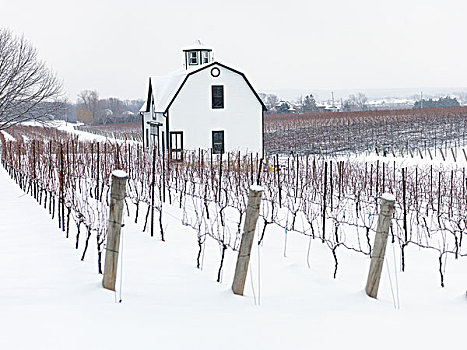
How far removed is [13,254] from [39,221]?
3.20 metres

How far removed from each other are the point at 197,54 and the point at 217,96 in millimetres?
4750

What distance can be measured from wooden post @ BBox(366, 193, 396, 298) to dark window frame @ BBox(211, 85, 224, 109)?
21.4 metres

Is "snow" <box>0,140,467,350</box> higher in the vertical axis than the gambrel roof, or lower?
lower

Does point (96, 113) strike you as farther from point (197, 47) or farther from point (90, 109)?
point (197, 47)

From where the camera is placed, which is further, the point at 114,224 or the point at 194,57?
the point at 194,57

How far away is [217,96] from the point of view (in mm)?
26531

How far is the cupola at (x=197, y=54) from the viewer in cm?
3016

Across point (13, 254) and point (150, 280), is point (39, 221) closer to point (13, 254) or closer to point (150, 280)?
point (13, 254)

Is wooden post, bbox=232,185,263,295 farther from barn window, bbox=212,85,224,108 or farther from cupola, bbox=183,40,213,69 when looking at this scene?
cupola, bbox=183,40,213,69

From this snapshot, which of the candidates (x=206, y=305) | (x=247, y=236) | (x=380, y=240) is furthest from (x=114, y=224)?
(x=380, y=240)

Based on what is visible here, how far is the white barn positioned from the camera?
2622 cm

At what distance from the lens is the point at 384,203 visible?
547 centimetres

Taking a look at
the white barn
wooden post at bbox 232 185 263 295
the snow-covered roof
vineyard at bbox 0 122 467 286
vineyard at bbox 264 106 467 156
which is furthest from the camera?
vineyard at bbox 264 106 467 156

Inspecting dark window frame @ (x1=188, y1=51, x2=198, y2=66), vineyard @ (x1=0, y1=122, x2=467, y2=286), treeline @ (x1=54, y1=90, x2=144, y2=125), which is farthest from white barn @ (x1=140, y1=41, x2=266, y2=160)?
treeline @ (x1=54, y1=90, x2=144, y2=125)
